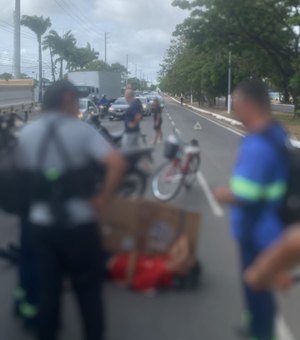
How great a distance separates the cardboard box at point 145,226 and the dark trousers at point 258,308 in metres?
1.26

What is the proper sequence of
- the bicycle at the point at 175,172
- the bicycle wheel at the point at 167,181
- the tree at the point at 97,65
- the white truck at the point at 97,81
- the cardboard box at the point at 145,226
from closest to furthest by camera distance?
the cardboard box at the point at 145,226 → the bicycle at the point at 175,172 → the bicycle wheel at the point at 167,181 → the white truck at the point at 97,81 → the tree at the point at 97,65

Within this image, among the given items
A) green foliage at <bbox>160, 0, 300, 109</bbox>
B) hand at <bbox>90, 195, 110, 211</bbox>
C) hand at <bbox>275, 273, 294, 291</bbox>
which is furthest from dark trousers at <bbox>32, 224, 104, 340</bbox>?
green foliage at <bbox>160, 0, 300, 109</bbox>

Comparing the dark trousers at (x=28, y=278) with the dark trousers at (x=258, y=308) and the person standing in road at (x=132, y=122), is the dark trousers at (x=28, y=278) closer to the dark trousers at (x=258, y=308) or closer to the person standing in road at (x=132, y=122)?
the dark trousers at (x=258, y=308)

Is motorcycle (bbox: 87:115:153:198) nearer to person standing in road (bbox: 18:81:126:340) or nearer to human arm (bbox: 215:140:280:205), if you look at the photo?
person standing in road (bbox: 18:81:126:340)

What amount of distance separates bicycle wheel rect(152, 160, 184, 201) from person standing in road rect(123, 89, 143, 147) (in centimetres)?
71

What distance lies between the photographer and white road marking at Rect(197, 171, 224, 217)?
1171 centimetres

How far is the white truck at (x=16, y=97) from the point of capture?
116 ft

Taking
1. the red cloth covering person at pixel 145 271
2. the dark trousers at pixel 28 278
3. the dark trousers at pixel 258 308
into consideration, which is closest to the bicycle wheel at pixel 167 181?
the red cloth covering person at pixel 145 271

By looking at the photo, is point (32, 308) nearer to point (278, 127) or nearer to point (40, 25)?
point (278, 127)

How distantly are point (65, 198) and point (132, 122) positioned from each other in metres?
8.62

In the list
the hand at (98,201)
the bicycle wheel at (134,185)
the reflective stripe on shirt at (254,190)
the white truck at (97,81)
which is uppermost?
the white truck at (97,81)

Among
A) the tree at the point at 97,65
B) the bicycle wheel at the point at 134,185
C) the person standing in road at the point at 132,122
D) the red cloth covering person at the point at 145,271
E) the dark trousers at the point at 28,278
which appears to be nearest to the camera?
the dark trousers at the point at 28,278

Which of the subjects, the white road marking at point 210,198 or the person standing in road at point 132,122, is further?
the white road marking at point 210,198

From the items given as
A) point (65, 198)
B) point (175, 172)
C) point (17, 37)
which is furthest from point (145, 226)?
point (17, 37)
